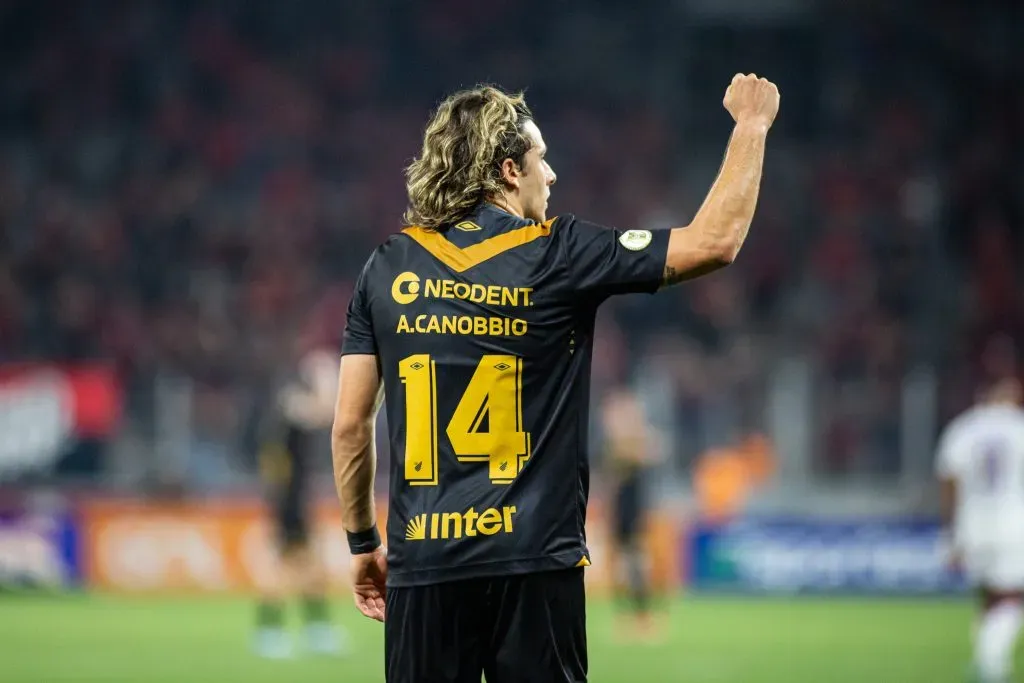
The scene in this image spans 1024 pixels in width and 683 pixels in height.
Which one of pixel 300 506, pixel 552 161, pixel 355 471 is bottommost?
pixel 355 471

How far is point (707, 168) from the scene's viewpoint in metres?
23.0

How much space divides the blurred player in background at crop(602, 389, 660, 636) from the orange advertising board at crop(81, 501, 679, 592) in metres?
2.97

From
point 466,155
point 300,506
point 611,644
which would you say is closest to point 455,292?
point 466,155

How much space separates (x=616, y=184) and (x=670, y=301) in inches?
133

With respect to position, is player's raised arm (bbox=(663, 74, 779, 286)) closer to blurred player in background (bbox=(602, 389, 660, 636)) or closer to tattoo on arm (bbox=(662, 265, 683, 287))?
tattoo on arm (bbox=(662, 265, 683, 287))

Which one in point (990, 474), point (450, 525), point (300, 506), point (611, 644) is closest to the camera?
point (450, 525)

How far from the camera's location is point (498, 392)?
3695mm

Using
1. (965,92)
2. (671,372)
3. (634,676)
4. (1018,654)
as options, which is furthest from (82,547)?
(965,92)

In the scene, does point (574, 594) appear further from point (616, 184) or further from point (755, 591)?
point (616, 184)

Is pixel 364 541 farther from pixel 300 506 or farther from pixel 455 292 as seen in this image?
pixel 300 506

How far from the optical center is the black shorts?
3.63 m

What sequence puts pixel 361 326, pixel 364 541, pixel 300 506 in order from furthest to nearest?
pixel 300 506
pixel 364 541
pixel 361 326

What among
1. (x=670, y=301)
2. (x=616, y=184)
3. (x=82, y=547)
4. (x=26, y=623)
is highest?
(x=616, y=184)

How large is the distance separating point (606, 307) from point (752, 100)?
15706mm
